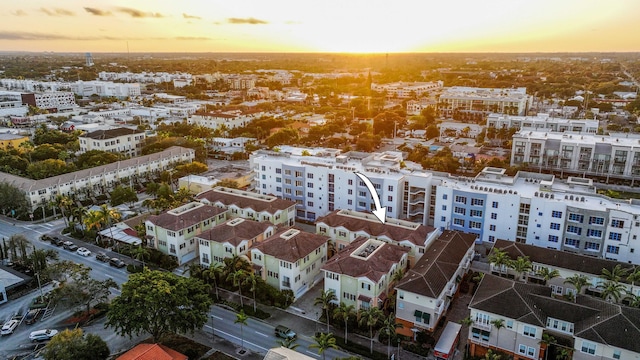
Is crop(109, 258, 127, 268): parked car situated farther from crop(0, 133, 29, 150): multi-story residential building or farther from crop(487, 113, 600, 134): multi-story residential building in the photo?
crop(487, 113, 600, 134): multi-story residential building

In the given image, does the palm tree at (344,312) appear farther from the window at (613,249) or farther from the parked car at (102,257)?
the window at (613,249)

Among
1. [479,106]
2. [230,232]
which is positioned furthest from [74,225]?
[479,106]

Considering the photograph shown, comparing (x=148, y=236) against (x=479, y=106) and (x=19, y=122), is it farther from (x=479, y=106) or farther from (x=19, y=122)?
(x=479, y=106)

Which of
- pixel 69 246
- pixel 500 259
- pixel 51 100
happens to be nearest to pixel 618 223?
pixel 500 259

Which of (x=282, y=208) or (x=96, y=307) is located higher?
(x=282, y=208)

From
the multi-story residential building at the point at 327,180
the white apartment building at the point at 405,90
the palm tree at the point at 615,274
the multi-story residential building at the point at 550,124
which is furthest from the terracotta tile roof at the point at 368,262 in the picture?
the white apartment building at the point at 405,90

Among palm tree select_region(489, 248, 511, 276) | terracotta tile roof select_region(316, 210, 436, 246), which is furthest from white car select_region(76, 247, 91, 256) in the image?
palm tree select_region(489, 248, 511, 276)

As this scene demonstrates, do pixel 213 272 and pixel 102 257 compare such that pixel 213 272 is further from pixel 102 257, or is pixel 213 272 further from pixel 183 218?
pixel 102 257
